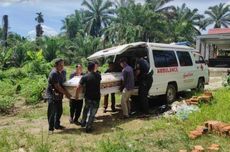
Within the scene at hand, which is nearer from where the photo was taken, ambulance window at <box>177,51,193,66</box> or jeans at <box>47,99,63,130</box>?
jeans at <box>47,99,63,130</box>

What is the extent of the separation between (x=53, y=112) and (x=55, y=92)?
0.51 meters

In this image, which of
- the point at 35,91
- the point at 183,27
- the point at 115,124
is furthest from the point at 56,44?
the point at 115,124

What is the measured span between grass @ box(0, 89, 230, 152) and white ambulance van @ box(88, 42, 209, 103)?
173 cm

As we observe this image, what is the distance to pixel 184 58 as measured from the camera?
1415 cm

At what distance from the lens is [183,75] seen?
13930mm

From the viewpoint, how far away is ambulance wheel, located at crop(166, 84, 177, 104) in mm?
13330

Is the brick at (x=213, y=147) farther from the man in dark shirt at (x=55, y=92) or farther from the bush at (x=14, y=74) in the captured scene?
the bush at (x=14, y=74)

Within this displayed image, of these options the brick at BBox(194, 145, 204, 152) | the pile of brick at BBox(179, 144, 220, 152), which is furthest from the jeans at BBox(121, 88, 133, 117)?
the brick at BBox(194, 145, 204, 152)

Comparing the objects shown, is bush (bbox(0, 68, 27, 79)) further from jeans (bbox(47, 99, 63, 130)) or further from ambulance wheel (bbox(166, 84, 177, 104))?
jeans (bbox(47, 99, 63, 130))

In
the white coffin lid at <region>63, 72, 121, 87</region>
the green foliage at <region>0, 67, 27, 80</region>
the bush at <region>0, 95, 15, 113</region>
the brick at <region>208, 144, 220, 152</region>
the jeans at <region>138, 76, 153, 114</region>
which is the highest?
the white coffin lid at <region>63, 72, 121, 87</region>

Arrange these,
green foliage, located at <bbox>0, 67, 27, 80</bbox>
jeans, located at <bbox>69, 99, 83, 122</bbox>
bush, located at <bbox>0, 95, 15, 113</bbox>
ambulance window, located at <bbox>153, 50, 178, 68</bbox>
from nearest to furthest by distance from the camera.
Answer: jeans, located at <bbox>69, 99, 83, 122</bbox>
ambulance window, located at <bbox>153, 50, 178, 68</bbox>
bush, located at <bbox>0, 95, 15, 113</bbox>
green foliage, located at <bbox>0, 67, 27, 80</bbox>

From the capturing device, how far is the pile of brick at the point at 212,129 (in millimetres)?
8548

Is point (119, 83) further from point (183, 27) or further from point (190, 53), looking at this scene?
point (183, 27)

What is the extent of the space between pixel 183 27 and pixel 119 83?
1523 inches
